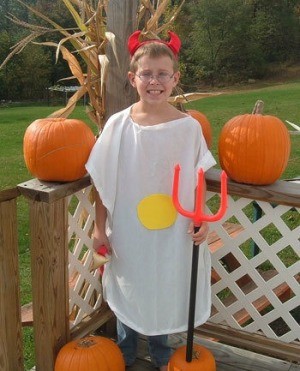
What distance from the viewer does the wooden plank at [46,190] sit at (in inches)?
79.3

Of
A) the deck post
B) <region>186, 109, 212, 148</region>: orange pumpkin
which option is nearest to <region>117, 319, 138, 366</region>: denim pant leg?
the deck post

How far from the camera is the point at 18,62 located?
2556 centimetres

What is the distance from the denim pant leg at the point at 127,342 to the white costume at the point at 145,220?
20 cm

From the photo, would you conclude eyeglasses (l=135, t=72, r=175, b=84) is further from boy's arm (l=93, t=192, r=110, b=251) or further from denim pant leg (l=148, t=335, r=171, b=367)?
denim pant leg (l=148, t=335, r=171, b=367)

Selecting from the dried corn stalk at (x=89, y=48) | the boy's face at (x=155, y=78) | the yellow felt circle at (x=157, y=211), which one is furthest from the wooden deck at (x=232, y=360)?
the boy's face at (x=155, y=78)

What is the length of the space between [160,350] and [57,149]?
3.68ft

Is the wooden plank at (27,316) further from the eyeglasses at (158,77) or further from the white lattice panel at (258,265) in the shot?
the eyeglasses at (158,77)

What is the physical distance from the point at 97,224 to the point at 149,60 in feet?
2.50

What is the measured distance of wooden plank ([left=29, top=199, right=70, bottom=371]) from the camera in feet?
6.88

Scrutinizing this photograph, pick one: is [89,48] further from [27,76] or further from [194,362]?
[27,76]

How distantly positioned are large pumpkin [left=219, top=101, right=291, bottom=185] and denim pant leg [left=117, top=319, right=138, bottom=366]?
0.94m

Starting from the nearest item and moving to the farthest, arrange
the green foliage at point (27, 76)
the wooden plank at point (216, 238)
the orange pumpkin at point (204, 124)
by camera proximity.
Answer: the orange pumpkin at point (204, 124) → the wooden plank at point (216, 238) → the green foliage at point (27, 76)

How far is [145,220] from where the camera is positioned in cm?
211

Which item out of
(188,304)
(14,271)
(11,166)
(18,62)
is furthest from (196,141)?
(18,62)
